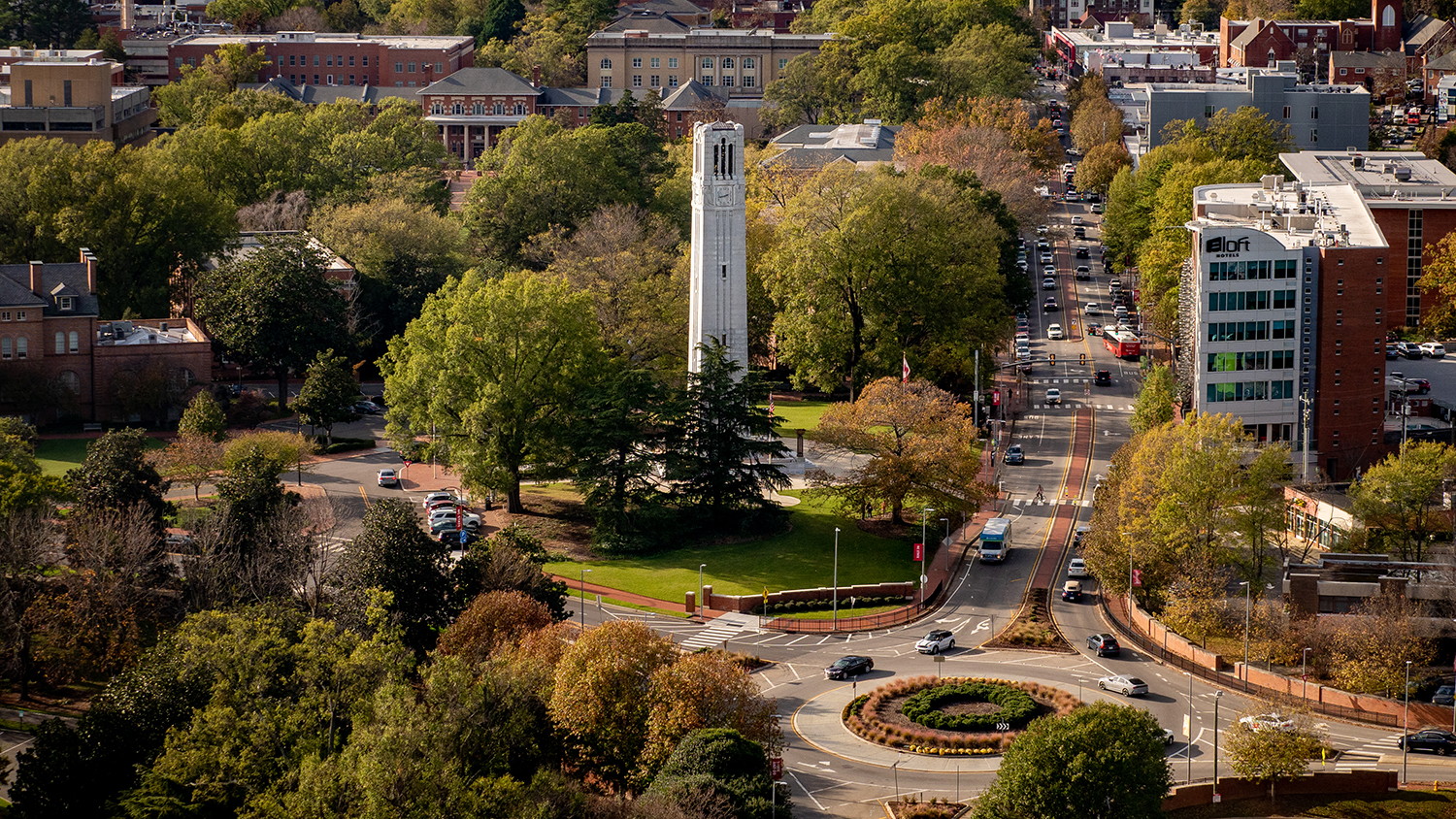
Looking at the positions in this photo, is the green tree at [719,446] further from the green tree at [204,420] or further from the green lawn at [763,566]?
the green tree at [204,420]

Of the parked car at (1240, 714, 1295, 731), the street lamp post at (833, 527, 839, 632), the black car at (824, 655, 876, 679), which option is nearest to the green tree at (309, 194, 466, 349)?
the street lamp post at (833, 527, 839, 632)

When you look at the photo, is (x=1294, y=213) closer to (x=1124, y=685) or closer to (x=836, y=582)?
(x=836, y=582)

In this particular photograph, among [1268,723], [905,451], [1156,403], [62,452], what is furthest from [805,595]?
[62,452]

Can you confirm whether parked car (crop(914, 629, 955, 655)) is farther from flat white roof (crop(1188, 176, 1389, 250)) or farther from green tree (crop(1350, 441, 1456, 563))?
flat white roof (crop(1188, 176, 1389, 250))

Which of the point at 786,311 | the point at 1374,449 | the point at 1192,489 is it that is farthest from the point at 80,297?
the point at 1374,449

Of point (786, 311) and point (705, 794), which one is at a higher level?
point (786, 311)

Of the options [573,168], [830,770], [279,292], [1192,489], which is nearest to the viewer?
[830,770]

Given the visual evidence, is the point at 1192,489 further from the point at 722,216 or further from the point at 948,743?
the point at 722,216
